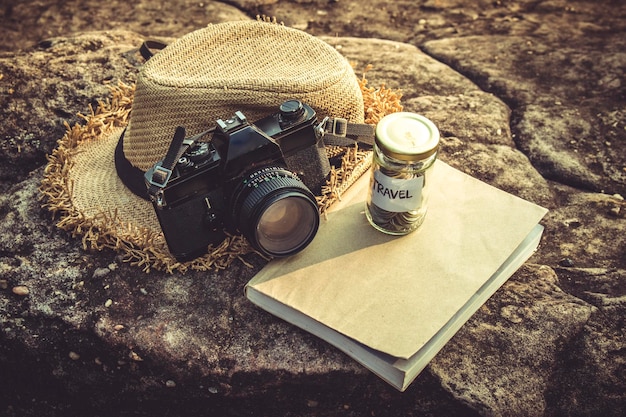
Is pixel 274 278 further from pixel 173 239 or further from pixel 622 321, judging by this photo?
pixel 622 321

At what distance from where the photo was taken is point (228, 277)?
4.85 feet

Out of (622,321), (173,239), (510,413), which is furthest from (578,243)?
(173,239)

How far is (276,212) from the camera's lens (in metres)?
1.36

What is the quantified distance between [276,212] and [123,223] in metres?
0.49

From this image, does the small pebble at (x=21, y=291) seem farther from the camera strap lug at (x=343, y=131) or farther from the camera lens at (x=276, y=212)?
the camera strap lug at (x=343, y=131)

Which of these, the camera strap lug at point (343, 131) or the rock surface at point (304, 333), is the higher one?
the camera strap lug at point (343, 131)

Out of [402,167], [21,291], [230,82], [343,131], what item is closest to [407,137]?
[402,167]

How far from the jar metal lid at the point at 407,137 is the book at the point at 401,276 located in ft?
0.95

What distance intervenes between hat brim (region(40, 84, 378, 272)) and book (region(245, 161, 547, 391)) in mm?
130

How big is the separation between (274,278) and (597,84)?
1.57 meters

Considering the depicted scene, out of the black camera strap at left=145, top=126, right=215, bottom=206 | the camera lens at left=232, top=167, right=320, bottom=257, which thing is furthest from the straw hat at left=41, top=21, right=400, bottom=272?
the black camera strap at left=145, top=126, right=215, bottom=206

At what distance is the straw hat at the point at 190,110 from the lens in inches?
58.7

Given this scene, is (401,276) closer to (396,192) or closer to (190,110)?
(396,192)

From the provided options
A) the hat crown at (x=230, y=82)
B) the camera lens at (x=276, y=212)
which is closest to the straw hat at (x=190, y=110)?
the hat crown at (x=230, y=82)
